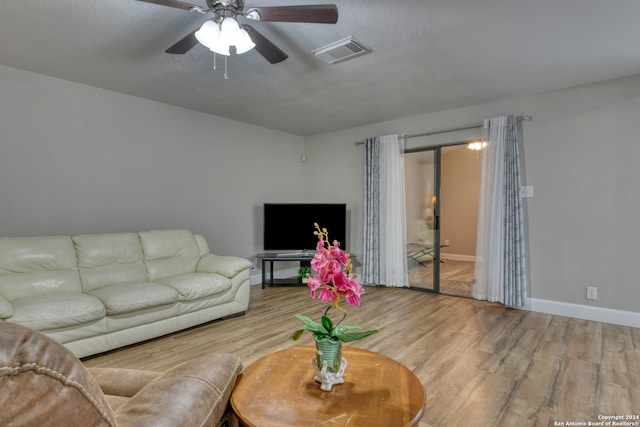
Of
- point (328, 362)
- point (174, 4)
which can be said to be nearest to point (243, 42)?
point (174, 4)

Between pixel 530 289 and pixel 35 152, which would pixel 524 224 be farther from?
pixel 35 152

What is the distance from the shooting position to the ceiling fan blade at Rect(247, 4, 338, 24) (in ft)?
6.26

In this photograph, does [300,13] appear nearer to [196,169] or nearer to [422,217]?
[196,169]

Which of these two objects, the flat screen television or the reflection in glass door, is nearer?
the reflection in glass door

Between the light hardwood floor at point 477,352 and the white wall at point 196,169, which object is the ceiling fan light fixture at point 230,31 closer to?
the light hardwood floor at point 477,352

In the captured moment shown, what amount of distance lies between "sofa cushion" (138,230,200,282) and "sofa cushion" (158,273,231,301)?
232mm

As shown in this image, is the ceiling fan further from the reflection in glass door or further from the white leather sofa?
the reflection in glass door

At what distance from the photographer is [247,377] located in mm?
1442

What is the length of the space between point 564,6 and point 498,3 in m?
0.45

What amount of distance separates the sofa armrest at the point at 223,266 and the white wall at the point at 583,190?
3.43 m

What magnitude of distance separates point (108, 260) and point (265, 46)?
2651 millimetres

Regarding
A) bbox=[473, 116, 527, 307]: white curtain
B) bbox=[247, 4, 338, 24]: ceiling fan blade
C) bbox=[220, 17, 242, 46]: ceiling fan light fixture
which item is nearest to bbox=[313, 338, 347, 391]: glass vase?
bbox=[247, 4, 338, 24]: ceiling fan blade

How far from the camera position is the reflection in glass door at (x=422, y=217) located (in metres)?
4.95

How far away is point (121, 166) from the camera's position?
4098 millimetres
